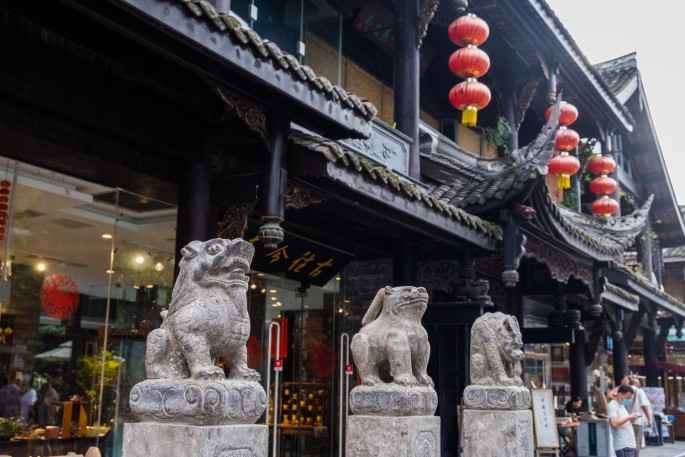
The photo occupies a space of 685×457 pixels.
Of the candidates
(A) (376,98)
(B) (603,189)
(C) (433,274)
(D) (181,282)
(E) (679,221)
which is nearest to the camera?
(D) (181,282)

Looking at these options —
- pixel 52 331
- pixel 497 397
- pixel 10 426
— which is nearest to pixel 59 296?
pixel 52 331

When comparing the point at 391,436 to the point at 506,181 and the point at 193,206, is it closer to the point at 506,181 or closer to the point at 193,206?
the point at 193,206

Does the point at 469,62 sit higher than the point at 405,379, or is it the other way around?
the point at 469,62

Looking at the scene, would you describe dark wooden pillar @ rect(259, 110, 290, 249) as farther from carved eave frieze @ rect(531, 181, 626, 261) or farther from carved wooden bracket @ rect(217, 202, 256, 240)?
carved eave frieze @ rect(531, 181, 626, 261)

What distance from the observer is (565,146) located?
14672 millimetres

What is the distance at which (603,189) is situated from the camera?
1805cm

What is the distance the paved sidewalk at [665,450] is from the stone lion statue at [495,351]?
11.1 m

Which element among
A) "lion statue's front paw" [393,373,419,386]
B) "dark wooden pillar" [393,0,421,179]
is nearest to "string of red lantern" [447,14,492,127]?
"dark wooden pillar" [393,0,421,179]

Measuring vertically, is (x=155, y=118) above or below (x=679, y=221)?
below

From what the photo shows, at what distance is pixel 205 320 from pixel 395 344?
2284mm

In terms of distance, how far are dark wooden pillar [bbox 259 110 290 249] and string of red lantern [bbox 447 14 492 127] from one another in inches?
190

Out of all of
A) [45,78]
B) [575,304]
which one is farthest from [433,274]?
[575,304]

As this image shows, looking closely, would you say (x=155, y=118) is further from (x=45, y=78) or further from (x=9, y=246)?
(x=9, y=246)

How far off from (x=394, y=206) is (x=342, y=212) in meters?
1.54
